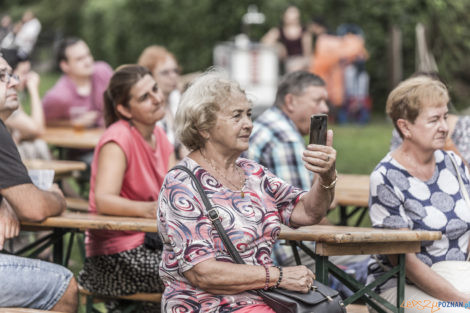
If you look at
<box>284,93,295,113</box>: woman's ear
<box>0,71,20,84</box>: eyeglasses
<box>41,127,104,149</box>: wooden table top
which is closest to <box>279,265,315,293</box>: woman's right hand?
<box>0,71,20,84</box>: eyeglasses

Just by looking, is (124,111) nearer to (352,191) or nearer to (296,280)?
(352,191)

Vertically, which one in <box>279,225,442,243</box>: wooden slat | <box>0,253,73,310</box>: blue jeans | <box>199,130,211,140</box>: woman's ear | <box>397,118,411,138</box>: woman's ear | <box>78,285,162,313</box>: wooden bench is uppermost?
<box>199,130,211,140</box>: woman's ear

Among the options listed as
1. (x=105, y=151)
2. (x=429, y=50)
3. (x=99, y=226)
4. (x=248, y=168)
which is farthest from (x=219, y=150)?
(x=429, y=50)

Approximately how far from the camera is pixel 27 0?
30.9m

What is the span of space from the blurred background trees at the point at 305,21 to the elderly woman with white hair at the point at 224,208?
30.5ft

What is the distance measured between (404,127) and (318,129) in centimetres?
104

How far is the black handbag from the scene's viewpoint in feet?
9.57

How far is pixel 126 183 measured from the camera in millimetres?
4215

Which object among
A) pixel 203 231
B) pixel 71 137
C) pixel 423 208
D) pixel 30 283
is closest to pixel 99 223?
pixel 30 283

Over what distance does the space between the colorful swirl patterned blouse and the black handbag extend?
0.03m

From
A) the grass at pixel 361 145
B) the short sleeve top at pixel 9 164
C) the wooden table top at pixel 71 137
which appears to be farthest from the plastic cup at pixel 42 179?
the grass at pixel 361 145

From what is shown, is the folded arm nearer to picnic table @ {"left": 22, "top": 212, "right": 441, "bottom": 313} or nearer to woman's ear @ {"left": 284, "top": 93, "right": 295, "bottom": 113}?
picnic table @ {"left": 22, "top": 212, "right": 441, "bottom": 313}

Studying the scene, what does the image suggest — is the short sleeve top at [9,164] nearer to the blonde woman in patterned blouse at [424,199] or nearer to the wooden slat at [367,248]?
the wooden slat at [367,248]

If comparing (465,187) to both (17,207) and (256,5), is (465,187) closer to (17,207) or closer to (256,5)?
(17,207)
